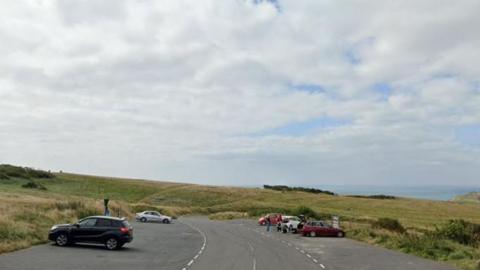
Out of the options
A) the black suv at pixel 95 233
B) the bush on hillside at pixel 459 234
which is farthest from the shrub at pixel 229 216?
the black suv at pixel 95 233

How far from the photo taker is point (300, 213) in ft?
239

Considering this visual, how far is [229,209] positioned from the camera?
90.6 meters

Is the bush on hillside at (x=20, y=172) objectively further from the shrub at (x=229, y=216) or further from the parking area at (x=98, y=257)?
the parking area at (x=98, y=257)

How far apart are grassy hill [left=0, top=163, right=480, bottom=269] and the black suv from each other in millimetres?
1277

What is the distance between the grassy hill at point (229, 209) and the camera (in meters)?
30.2

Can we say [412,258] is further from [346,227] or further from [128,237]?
[346,227]

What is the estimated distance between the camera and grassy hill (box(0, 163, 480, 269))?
30.2 meters

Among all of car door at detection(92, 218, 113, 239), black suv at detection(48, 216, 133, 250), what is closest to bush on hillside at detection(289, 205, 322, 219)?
black suv at detection(48, 216, 133, 250)

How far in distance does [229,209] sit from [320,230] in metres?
44.3

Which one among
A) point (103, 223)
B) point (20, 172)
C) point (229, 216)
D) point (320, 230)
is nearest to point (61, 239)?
point (103, 223)

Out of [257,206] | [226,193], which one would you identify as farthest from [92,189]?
[257,206]

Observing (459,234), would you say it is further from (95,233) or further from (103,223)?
(95,233)

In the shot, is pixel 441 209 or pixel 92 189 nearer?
pixel 441 209

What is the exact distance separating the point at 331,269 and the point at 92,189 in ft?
289
